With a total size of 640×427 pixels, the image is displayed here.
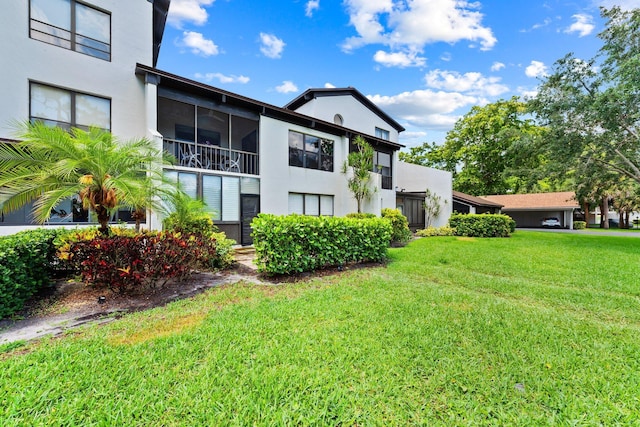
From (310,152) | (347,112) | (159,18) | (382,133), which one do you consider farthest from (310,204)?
(382,133)

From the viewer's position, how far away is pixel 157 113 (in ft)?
36.9

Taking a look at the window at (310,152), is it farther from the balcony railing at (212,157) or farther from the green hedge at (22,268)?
the green hedge at (22,268)

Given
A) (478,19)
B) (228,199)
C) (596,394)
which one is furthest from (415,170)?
(596,394)

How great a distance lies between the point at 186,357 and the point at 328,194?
11.8 meters

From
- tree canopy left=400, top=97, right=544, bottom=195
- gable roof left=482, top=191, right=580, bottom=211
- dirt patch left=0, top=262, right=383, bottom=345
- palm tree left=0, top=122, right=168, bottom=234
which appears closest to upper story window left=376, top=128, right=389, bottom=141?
tree canopy left=400, top=97, right=544, bottom=195

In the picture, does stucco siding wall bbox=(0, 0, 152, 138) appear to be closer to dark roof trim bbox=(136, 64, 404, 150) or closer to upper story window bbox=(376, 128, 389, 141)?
dark roof trim bbox=(136, 64, 404, 150)

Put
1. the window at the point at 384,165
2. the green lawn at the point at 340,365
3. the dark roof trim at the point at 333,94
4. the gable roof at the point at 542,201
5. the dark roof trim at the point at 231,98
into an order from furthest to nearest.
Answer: the gable roof at the point at 542,201
the window at the point at 384,165
the dark roof trim at the point at 333,94
the dark roof trim at the point at 231,98
the green lawn at the point at 340,365

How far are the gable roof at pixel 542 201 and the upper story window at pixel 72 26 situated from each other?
4062cm

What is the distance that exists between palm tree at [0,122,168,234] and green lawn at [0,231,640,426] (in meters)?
2.40

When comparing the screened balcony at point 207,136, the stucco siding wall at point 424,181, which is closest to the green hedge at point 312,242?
the screened balcony at point 207,136

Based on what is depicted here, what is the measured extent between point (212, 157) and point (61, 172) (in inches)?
267

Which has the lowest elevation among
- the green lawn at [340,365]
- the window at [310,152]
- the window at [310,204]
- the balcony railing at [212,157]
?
the green lawn at [340,365]

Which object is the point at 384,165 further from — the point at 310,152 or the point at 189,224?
the point at 189,224

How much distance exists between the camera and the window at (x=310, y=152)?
43.4 ft
